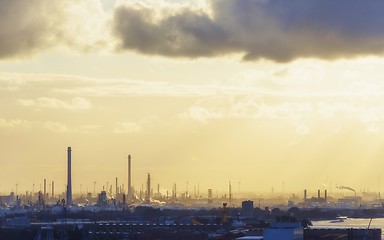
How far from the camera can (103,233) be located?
177750 mm

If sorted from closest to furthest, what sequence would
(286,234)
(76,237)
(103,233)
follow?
1. (286,234)
2. (76,237)
3. (103,233)

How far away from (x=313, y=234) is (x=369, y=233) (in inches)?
196

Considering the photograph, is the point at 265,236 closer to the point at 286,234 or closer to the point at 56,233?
the point at 286,234

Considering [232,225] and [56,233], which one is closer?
[56,233]

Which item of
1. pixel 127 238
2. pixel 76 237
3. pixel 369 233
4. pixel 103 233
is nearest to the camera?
pixel 369 233

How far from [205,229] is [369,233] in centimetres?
8495

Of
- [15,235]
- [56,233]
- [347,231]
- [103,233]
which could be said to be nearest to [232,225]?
[103,233]

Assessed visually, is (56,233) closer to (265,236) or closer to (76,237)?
(76,237)

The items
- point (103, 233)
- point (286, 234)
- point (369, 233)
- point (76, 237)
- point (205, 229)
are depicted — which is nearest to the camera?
point (286, 234)

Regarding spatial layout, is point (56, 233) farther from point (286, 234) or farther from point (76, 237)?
point (286, 234)

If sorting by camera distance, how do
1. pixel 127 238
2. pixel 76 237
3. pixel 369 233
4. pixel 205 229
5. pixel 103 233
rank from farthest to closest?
pixel 205 229 < pixel 103 233 < pixel 127 238 < pixel 76 237 < pixel 369 233

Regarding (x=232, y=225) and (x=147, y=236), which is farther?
(x=232, y=225)

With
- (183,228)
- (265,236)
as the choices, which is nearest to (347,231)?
(265,236)

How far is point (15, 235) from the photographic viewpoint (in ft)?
542
